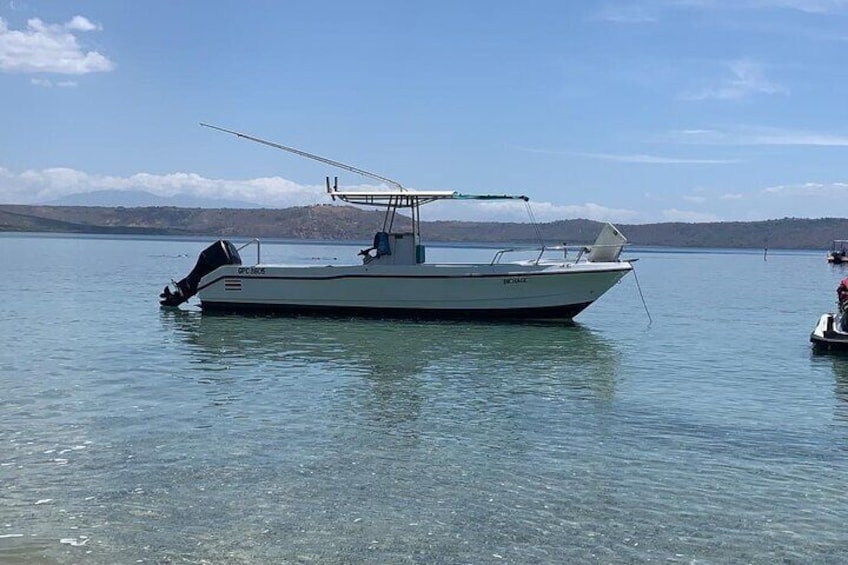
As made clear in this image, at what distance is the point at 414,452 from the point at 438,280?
51.2 feet

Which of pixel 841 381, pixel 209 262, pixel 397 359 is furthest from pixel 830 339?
pixel 209 262

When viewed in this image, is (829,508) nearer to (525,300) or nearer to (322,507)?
(322,507)

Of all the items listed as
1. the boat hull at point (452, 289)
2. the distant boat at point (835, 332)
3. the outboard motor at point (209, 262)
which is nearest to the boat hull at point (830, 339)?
the distant boat at point (835, 332)

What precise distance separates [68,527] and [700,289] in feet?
168

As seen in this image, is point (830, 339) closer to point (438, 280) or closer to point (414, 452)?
point (438, 280)

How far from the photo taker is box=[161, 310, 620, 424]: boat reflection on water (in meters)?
15.4

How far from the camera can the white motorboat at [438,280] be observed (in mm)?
26250

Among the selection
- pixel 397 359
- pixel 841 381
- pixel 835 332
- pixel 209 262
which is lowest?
pixel 841 381

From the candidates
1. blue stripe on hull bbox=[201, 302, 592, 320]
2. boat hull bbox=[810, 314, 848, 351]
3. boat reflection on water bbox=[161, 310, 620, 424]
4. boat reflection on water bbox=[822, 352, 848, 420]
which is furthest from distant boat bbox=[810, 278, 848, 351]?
blue stripe on hull bbox=[201, 302, 592, 320]

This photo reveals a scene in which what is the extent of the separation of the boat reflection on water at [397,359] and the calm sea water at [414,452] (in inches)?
4.5

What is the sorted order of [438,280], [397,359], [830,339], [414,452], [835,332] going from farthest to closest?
[438,280] < [835,332] < [830,339] < [397,359] < [414,452]

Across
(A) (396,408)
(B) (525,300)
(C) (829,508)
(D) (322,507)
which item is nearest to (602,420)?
(A) (396,408)

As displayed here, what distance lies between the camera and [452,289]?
86.8ft

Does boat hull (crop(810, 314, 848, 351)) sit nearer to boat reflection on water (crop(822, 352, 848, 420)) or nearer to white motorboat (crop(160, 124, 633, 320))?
boat reflection on water (crop(822, 352, 848, 420))
